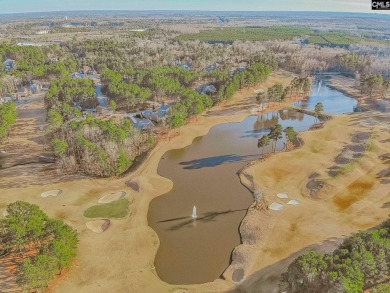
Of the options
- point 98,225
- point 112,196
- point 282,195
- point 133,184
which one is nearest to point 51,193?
point 112,196

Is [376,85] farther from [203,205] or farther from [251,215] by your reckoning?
[203,205]

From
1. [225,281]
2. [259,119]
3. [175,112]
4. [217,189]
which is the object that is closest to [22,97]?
[175,112]

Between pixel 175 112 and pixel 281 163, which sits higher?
pixel 175 112

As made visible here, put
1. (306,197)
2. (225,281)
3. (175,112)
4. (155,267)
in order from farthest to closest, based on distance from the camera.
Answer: (175,112)
(306,197)
(155,267)
(225,281)

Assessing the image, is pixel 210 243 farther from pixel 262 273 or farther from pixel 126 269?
pixel 126 269

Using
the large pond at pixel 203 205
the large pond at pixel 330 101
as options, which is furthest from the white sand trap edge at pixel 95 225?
the large pond at pixel 330 101

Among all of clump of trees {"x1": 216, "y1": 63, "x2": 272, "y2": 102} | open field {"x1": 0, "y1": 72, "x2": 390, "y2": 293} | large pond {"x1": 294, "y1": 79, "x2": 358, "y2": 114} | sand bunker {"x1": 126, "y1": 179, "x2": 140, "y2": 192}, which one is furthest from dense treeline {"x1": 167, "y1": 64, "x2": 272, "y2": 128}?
sand bunker {"x1": 126, "y1": 179, "x2": 140, "y2": 192}

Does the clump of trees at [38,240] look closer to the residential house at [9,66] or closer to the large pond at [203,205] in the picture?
the large pond at [203,205]
